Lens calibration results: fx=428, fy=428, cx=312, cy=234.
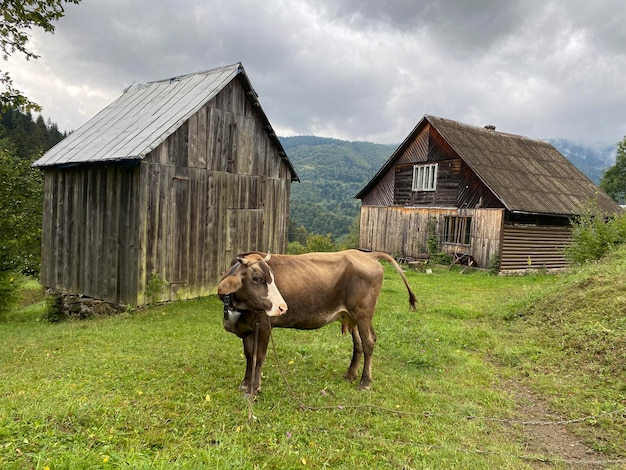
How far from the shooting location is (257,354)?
225 inches

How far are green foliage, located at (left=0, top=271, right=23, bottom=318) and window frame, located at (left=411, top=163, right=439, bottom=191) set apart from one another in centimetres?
1962

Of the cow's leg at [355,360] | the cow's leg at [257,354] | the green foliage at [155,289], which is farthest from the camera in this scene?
the green foliage at [155,289]

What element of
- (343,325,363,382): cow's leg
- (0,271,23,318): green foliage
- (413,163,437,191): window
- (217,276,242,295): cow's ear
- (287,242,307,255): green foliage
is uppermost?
(413,163,437,191): window

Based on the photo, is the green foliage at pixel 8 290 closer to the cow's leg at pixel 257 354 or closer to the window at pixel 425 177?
the cow's leg at pixel 257 354

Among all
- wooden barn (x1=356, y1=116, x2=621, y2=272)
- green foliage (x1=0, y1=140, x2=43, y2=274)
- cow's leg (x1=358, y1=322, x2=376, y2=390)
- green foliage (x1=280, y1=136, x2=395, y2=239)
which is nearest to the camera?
cow's leg (x1=358, y1=322, x2=376, y2=390)

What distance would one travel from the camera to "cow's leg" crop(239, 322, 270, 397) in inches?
222

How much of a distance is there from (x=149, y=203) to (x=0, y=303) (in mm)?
8650

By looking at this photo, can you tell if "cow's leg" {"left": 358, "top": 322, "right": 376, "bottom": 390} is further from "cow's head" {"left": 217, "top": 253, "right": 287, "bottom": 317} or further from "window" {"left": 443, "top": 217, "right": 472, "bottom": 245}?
"window" {"left": 443, "top": 217, "right": 472, "bottom": 245}

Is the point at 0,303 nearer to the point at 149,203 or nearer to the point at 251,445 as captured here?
the point at 149,203

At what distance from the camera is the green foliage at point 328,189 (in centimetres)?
10012

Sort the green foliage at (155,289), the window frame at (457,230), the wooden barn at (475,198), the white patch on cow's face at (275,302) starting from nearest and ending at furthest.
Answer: the white patch on cow's face at (275,302) → the green foliage at (155,289) → the wooden barn at (475,198) → the window frame at (457,230)

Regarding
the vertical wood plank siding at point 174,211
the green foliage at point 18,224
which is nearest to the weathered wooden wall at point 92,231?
the vertical wood plank siding at point 174,211

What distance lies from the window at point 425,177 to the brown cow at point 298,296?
59.3 feet

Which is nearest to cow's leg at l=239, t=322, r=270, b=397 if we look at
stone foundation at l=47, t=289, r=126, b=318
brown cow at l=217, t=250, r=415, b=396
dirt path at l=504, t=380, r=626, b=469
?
brown cow at l=217, t=250, r=415, b=396
